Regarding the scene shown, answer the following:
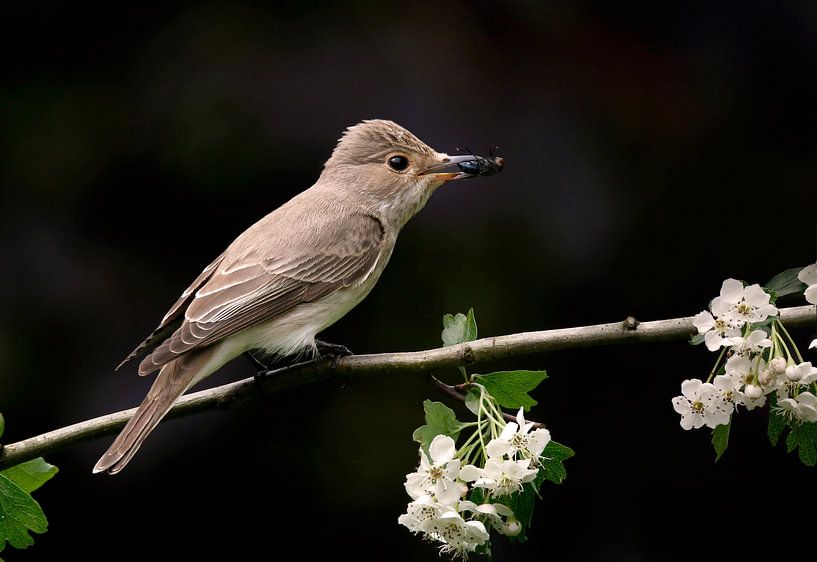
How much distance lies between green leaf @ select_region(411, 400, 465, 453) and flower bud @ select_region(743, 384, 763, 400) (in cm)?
62

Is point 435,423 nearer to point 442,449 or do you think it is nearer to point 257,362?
point 442,449

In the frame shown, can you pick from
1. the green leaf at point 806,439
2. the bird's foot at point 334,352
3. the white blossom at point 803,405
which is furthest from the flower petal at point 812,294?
the bird's foot at point 334,352

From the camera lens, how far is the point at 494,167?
141 inches

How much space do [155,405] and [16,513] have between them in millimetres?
464

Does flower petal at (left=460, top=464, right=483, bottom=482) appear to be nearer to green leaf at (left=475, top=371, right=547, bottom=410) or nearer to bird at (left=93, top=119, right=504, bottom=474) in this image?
green leaf at (left=475, top=371, right=547, bottom=410)

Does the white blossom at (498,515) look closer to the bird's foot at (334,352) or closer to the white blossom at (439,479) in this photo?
the white blossom at (439,479)

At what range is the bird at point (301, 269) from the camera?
2.98m

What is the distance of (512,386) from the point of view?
93.8 inches

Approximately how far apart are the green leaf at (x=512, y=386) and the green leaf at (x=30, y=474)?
1.14m

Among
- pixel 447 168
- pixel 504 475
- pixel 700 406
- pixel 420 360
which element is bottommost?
pixel 504 475

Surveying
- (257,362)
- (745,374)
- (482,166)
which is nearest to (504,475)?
(745,374)

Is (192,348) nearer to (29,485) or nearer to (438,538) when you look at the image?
(29,485)

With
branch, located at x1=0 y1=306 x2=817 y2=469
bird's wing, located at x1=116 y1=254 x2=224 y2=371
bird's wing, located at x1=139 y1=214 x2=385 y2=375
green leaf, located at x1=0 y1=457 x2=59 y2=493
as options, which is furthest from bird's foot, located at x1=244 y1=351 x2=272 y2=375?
green leaf, located at x1=0 y1=457 x2=59 y2=493

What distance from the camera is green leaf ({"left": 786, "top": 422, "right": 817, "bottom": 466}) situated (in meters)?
Answer: 2.20
